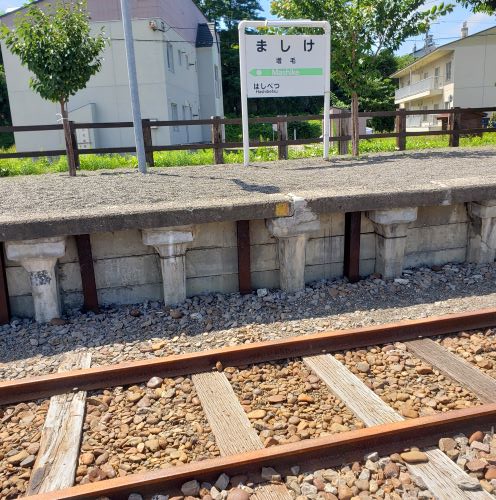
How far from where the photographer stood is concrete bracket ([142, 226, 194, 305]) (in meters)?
5.34

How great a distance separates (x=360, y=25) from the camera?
36.1 ft

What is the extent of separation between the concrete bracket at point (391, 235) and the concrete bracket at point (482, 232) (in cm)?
94

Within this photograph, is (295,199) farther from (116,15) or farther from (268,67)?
(116,15)

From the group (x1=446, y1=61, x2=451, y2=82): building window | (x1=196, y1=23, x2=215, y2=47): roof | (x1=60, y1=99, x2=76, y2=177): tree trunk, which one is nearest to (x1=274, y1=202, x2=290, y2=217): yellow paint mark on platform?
(x1=60, y1=99, x2=76, y2=177): tree trunk

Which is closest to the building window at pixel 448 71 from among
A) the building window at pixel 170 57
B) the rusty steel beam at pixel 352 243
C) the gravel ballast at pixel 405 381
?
the building window at pixel 170 57

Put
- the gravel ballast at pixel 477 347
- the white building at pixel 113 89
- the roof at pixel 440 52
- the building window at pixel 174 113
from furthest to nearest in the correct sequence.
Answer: the roof at pixel 440 52, the building window at pixel 174 113, the white building at pixel 113 89, the gravel ballast at pixel 477 347

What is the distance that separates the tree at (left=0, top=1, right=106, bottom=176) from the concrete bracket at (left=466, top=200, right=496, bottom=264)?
7.46 m

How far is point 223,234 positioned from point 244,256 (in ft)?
1.11

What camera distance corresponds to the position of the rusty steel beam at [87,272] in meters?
5.33

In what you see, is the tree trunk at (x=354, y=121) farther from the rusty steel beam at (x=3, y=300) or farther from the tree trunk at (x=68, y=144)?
the rusty steel beam at (x=3, y=300)

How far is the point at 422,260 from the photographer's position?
6547 mm

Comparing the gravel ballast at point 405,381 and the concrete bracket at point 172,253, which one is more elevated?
the concrete bracket at point 172,253

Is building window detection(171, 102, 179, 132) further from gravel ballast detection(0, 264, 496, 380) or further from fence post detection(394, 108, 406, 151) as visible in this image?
gravel ballast detection(0, 264, 496, 380)

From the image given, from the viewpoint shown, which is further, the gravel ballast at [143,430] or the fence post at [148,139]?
the fence post at [148,139]
